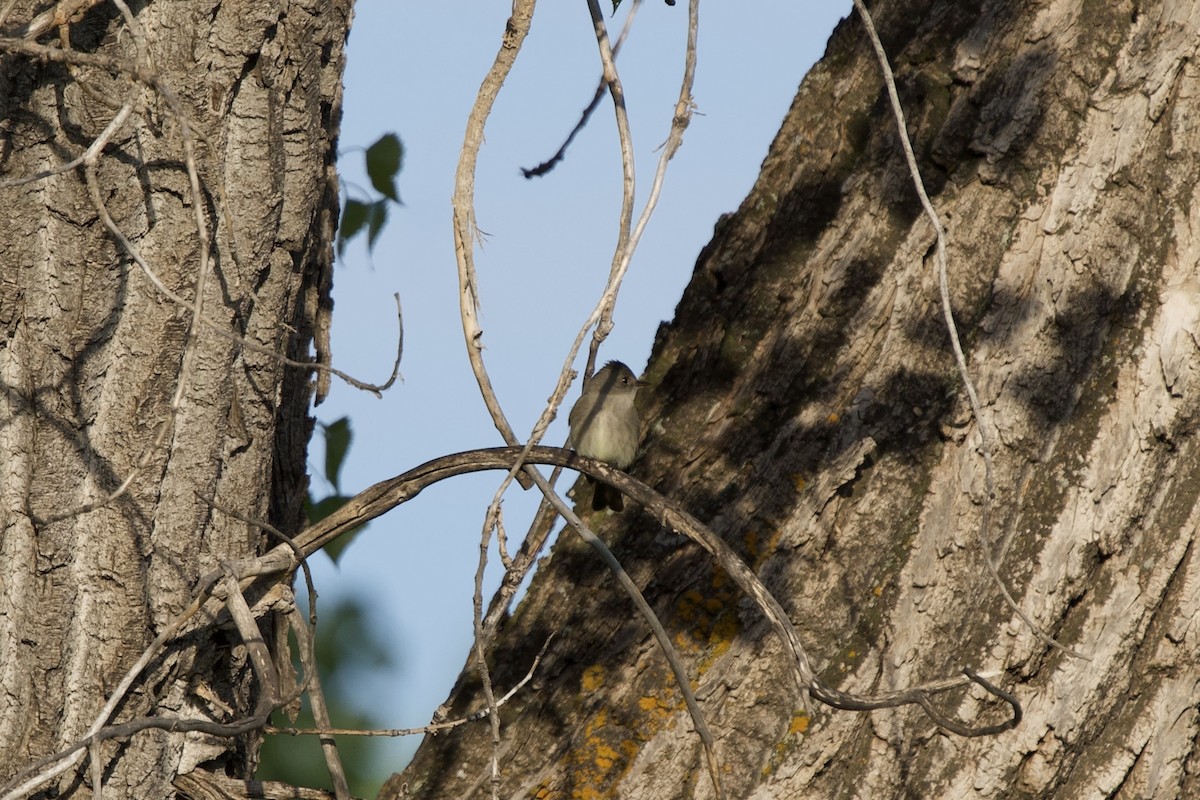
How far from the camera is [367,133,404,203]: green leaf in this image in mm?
3410

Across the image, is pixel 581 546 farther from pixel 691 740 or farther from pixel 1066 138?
pixel 1066 138

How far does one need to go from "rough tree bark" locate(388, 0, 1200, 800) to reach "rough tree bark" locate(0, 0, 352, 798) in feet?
2.87

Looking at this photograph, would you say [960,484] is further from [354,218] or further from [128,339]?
[128,339]

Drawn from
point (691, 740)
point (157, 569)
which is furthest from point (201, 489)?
point (691, 740)

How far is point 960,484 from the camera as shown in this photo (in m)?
2.85

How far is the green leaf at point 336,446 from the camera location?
131 inches

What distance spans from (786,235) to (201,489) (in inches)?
64.6

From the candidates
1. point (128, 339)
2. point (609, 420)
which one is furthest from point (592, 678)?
point (609, 420)

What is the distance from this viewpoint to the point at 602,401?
4762mm

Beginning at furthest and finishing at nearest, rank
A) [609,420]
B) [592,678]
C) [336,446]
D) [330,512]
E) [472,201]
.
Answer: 1. [609,420]
2. [336,446]
3. [330,512]
4. [592,678]
5. [472,201]

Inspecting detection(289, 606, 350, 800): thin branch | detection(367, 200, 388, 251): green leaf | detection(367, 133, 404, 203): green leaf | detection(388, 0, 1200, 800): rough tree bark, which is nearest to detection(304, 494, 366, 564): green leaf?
detection(289, 606, 350, 800): thin branch

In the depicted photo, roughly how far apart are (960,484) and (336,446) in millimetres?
1685

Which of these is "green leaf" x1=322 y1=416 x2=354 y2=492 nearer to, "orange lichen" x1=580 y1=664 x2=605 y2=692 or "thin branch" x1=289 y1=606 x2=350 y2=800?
"thin branch" x1=289 y1=606 x2=350 y2=800

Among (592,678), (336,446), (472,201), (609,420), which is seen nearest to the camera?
(472,201)
